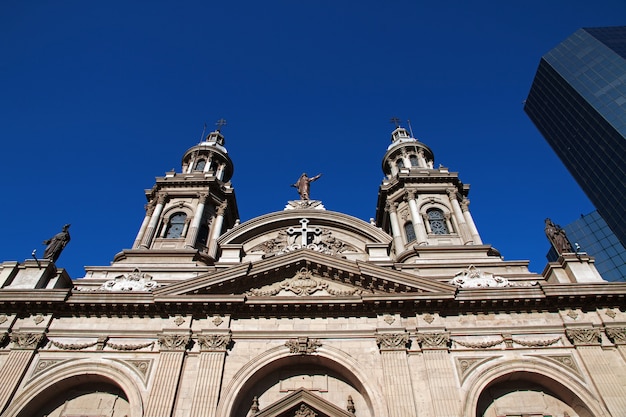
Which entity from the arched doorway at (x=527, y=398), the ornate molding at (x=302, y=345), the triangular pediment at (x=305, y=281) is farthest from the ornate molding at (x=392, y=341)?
the arched doorway at (x=527, y=398)

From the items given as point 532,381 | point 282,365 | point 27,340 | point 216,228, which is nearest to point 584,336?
point 532,381

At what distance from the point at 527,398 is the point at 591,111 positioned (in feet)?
151

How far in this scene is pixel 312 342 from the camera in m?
17.5

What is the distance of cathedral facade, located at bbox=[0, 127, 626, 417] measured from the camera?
16.3 m

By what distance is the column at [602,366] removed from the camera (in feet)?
51.3

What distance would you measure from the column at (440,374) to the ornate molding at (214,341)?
7.39m

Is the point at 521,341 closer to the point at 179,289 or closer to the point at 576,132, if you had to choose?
the point at 179,289

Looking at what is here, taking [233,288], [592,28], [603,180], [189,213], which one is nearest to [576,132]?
[603,180]

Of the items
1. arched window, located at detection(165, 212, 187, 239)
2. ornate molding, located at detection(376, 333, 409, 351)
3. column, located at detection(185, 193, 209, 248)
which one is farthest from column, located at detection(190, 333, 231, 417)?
arched window, located at detection(165, 212, 187, 239)

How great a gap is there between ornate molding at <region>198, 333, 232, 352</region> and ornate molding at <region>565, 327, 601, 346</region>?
43.0 ft

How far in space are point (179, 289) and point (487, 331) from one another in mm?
12444

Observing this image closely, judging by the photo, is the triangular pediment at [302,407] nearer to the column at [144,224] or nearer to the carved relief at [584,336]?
the carved relief at [584,336]

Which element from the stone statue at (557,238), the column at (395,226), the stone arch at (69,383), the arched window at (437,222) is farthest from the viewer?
the column at (395,226)

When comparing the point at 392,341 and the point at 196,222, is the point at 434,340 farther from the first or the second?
the point at 196,222
